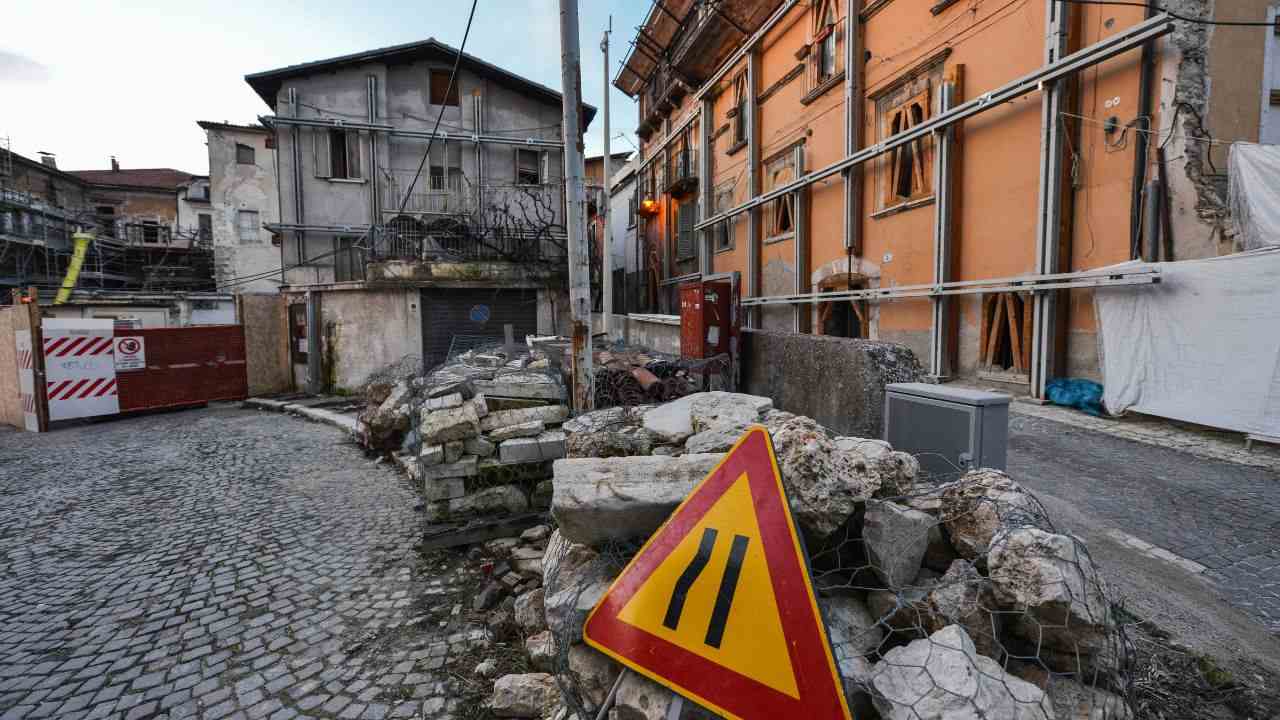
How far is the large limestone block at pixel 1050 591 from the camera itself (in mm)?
1683

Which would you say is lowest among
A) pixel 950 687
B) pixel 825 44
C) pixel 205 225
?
pixel 950 687

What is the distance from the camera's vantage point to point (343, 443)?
8.60 meters

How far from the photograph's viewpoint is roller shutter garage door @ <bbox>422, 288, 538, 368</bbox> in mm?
14375

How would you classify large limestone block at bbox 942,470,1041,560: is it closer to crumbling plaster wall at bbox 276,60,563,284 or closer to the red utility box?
the red utility box

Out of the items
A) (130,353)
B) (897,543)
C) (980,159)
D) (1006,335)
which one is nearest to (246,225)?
(130,353)

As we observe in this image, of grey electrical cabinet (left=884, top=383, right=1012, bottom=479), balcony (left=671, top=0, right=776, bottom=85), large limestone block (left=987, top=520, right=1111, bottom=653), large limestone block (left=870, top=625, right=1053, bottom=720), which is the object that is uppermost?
balcony (left=671, top=0, right=776, bottom=85)

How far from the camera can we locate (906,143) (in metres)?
9.19

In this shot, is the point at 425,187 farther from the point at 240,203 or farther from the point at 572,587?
the point at 572,587

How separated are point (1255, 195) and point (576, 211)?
695 centimetres

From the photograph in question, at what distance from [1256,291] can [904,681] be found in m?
6.19

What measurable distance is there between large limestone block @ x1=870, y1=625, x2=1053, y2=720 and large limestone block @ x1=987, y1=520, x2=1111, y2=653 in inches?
10.8

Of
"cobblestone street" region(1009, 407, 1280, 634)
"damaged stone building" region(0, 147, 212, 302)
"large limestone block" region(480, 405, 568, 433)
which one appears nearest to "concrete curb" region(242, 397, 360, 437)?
"large limestone block" region(480, 405, 568, 433)

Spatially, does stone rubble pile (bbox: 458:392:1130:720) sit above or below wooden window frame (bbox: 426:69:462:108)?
below

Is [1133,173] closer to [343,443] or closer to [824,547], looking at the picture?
[824,547]
